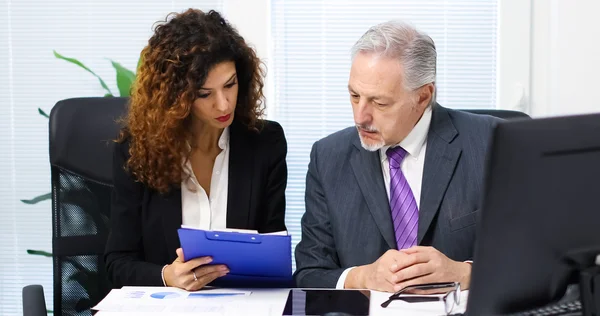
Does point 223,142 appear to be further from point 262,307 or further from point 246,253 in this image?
point 262,307

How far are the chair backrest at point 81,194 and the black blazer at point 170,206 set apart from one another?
6 cm

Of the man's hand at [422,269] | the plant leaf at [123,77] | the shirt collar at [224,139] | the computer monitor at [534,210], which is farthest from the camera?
the plant leaf at [123,77]

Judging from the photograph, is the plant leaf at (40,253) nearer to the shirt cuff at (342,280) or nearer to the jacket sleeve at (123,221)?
the jacket sleeve at (123,221)

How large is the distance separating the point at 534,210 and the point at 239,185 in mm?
1120

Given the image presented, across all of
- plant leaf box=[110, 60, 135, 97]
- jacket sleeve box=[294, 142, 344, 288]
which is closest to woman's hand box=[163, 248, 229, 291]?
jacket sleeve box=[294, 142, 344, 288]

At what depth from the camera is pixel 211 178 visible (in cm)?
213

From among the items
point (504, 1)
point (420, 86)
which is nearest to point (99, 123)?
point (420, 86)

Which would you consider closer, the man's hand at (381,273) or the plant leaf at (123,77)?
the man's hand at (381,273)

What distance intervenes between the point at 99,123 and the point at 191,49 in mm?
321

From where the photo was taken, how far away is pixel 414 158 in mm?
1945

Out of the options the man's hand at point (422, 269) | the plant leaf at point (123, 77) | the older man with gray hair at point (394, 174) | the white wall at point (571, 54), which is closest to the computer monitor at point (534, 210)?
the man's hand at point (422, 269)

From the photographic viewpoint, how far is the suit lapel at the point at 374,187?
1.87 meters

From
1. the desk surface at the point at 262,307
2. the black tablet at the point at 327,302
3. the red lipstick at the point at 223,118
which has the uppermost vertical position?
the red lipstick at the point at 223,118

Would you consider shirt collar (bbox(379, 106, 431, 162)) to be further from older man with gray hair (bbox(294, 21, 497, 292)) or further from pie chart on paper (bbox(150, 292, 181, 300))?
pie chart on paper (bbox(150, 292, 181, 300))
